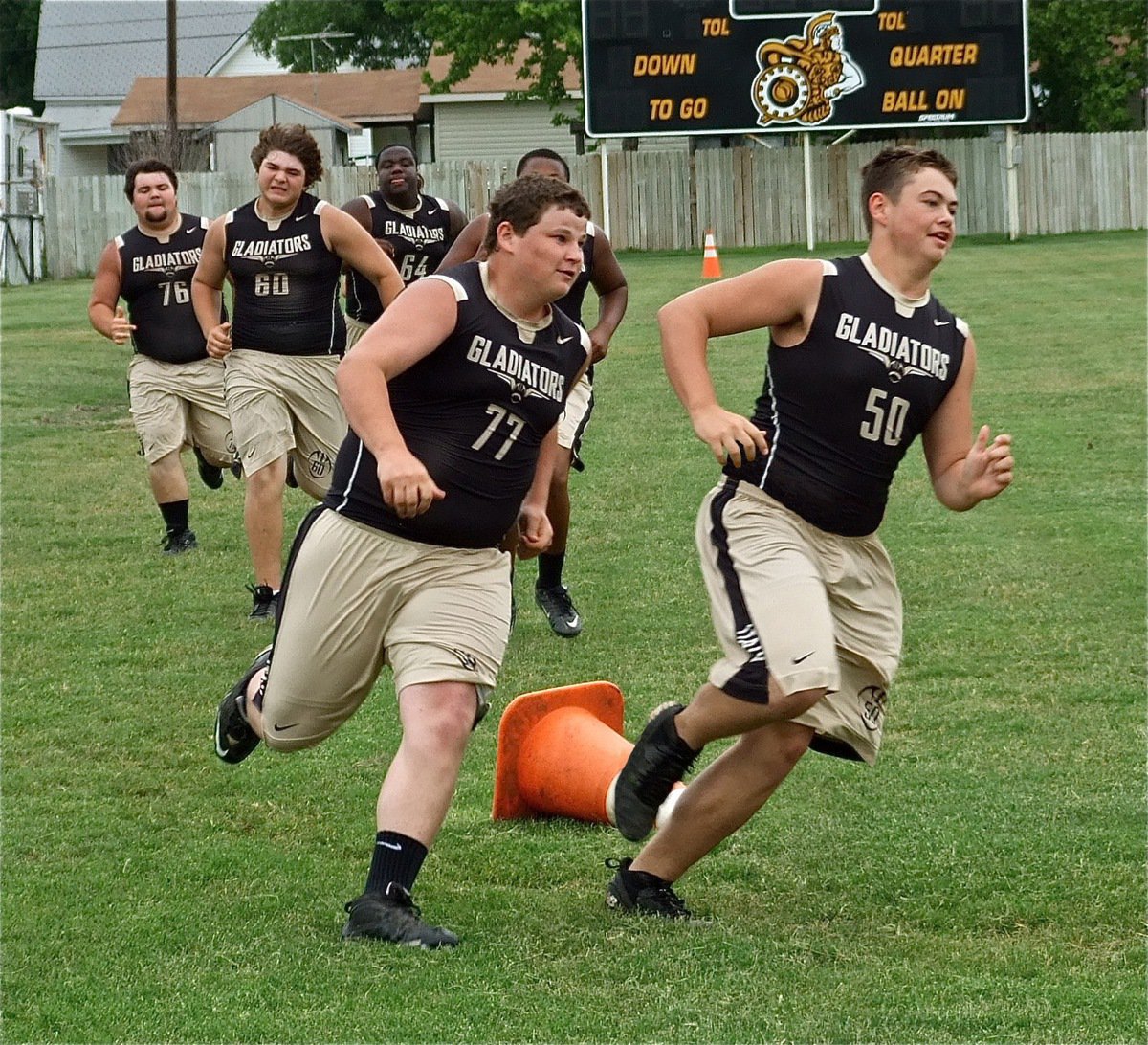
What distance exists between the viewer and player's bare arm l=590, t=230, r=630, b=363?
8578 millimetres

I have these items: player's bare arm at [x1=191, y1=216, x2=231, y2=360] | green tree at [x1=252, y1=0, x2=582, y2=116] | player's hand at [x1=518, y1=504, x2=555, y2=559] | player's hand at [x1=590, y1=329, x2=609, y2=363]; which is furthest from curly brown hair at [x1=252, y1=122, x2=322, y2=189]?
green tree at [x1=252, y1=0, x2=582, y2=116]

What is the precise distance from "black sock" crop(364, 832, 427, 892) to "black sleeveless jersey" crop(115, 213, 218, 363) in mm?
6321

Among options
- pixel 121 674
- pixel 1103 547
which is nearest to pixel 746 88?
pixel 1103 547

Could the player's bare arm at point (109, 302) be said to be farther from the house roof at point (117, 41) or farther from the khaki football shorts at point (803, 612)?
the house roof at point (117, 41)

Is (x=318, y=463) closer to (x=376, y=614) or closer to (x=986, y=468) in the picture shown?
(x=376, y=614)

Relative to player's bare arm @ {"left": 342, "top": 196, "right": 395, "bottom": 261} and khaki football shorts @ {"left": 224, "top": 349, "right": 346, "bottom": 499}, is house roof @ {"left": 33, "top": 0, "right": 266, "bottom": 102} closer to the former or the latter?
player's bare arm @ {"left": 342, "top": 196, "right": 395, "bottom": 261}

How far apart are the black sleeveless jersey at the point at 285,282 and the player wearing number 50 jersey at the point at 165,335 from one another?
165cm

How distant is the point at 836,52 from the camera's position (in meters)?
31.5

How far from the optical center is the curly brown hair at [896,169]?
16.2 feet

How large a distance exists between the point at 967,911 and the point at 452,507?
1.80 metres

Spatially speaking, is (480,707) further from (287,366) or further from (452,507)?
(287,366)

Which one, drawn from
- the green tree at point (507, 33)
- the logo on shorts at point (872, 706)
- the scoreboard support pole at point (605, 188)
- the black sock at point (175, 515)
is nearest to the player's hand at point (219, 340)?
the black sock at point (175, 515)

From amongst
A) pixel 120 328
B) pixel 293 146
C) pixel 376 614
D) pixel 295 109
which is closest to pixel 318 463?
pixel 120 328

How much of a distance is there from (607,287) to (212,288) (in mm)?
1941
